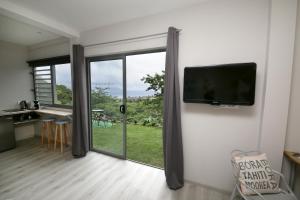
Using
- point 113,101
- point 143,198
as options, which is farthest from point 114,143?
point 143,198

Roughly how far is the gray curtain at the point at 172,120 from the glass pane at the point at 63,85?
8.85 ft

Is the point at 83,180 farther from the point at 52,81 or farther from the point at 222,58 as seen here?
the point at 52,81

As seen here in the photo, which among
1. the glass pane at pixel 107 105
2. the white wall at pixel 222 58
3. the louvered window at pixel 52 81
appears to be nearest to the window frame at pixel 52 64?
the louvered window at pixel 52 81

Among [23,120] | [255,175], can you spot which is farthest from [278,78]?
[23,120]

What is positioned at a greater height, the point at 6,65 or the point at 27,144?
the point at 6,65

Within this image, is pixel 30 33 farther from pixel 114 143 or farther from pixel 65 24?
pixel 114 143

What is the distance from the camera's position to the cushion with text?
147cm

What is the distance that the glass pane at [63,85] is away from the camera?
3688mm

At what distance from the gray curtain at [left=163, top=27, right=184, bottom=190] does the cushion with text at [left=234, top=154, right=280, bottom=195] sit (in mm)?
827

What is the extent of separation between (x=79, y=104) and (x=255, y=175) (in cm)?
308

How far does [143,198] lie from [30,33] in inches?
159

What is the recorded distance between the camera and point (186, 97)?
210 centimetres

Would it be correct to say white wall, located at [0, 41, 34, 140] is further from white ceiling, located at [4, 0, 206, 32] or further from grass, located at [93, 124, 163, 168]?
grass, located at [93, 124, 163, 168]

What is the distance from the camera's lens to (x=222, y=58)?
1.92 m
